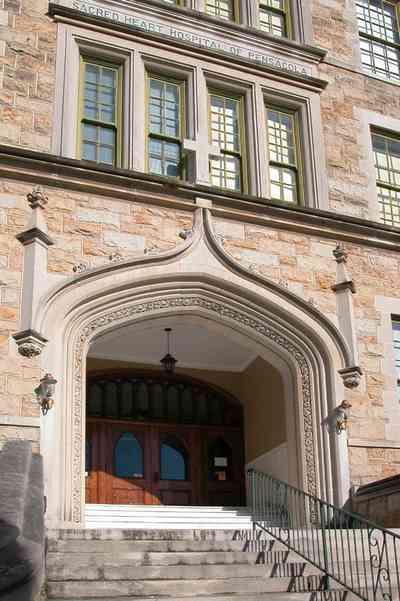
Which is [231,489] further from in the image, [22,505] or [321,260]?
[22,505]

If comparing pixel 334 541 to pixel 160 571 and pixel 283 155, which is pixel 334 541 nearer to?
pixel 160 571

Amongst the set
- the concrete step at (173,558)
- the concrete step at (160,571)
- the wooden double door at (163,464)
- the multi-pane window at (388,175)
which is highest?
the multi-pane window at (388,175)

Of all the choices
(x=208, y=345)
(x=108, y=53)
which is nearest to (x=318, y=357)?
(x=208, y=345)

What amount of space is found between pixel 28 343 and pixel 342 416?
15.7ft

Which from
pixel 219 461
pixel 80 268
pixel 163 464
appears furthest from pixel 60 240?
pixel 219 461

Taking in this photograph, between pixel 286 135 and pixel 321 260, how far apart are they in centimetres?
264

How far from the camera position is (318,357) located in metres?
12.9

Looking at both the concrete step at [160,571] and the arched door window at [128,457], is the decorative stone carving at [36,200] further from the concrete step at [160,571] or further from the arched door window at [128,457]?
the concrete step at [160,571]

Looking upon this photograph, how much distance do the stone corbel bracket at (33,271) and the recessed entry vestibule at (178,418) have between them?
310 centimetres

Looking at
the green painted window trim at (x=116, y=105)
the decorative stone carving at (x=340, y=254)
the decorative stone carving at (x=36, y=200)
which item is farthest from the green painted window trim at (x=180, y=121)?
the decorative stone carving at (x=340, y=254)

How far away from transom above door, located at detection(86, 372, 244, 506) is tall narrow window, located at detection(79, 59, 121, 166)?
14.5 feet

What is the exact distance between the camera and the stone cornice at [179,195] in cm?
1209

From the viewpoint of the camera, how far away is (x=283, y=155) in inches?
577

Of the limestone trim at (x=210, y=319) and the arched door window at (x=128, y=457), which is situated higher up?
the limestone trim at (x=210, y=319)
